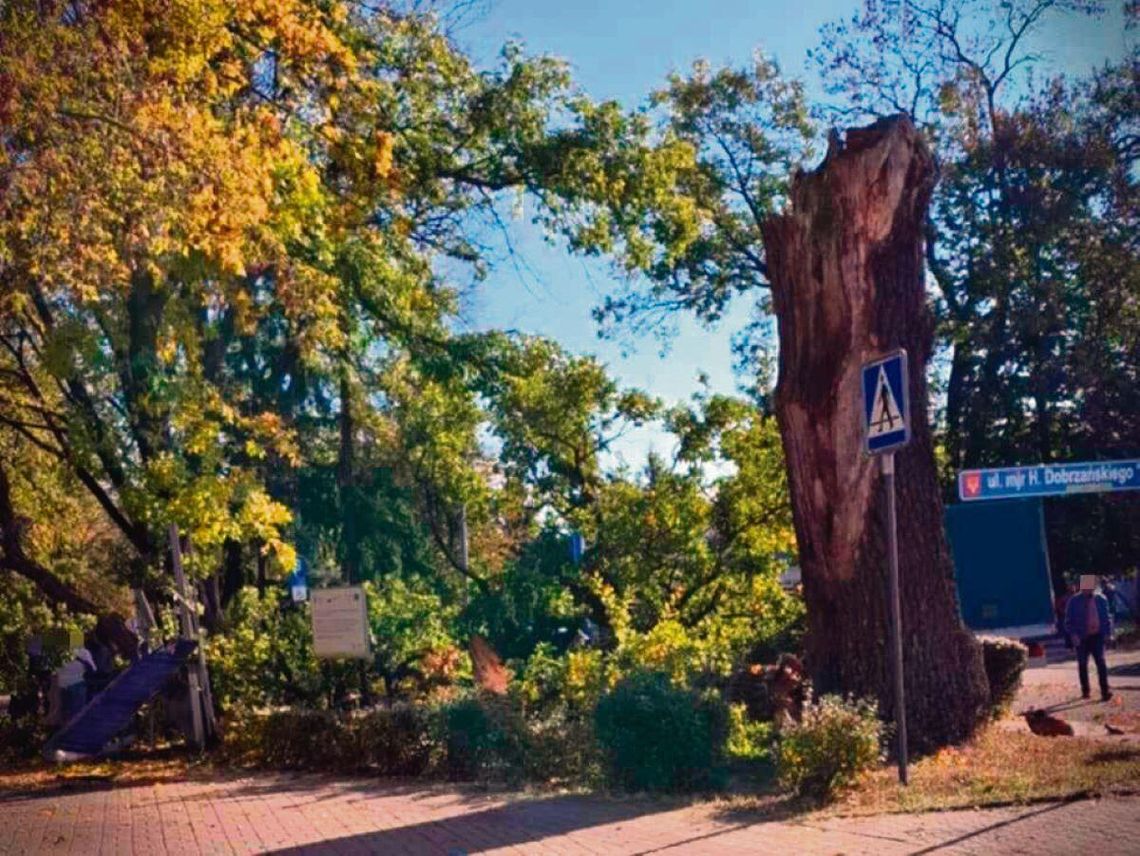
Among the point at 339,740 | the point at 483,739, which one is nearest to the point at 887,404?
the point at 483,739

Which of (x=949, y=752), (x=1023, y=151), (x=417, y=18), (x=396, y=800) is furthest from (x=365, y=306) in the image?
(x=1023, y=151)

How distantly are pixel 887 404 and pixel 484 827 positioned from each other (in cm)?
399

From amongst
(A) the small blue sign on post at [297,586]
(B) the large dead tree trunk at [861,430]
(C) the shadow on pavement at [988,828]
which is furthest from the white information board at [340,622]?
(C) the shadow on pavement at [988,828]

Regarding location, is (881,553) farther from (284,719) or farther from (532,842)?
(284,719)

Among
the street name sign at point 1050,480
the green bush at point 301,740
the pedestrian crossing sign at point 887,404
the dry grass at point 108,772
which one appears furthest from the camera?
the street name sign at point 1050,480

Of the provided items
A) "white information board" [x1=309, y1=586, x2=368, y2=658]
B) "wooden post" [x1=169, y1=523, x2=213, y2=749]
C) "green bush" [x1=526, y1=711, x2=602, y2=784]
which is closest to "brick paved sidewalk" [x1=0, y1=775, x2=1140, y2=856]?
"green bush" [x1=526, y1=711, x2=602, y2=784]

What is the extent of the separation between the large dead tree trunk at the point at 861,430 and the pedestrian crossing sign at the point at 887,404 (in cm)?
187

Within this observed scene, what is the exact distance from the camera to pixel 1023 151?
3142cm

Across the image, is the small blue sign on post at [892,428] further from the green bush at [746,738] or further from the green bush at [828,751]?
the green bush at [746,738]

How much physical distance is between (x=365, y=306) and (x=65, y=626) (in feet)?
21.7

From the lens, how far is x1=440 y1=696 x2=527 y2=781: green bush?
435 inches

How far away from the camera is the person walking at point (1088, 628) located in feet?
51.3

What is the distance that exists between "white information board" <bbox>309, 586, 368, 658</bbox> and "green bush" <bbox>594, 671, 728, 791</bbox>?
190 inches

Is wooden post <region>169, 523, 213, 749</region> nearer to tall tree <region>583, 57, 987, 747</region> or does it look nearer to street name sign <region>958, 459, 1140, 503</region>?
tall tree <region>583, 57, 987, 747</region>
